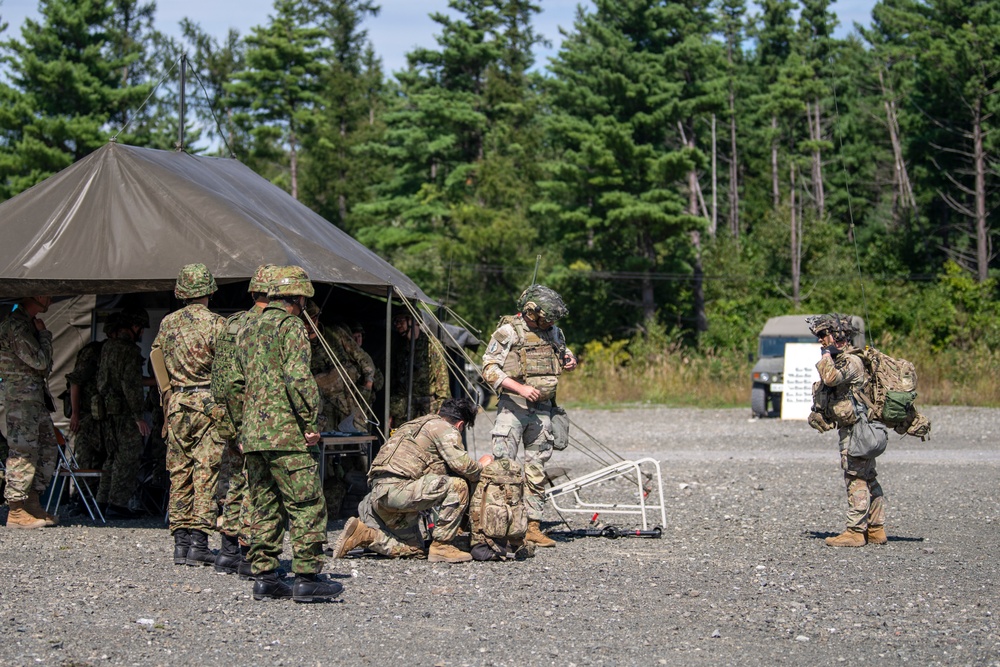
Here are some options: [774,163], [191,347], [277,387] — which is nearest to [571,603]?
[277,387]

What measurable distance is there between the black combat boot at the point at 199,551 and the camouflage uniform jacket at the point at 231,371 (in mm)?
1146

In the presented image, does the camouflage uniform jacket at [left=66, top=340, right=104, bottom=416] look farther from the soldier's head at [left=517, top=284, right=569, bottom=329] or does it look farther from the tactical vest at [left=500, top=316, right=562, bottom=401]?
the soldier's head at [left=517, top=284, right=569, bottom=329]

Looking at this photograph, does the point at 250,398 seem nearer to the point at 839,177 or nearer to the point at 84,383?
the point at 84,383

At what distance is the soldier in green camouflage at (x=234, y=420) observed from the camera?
708 centimetres

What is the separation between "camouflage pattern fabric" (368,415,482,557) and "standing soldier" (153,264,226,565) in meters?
1.14

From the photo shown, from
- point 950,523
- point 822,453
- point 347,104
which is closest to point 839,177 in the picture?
point 347,104

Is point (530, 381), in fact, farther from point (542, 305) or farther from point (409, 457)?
point (409, 457)

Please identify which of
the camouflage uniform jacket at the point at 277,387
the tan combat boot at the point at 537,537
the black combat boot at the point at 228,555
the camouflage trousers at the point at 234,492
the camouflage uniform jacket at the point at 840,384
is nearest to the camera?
the camouflage uniform jacket at the point at 277,387

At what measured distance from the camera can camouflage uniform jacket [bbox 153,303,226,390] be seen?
8195 millimetres

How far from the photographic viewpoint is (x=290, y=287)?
6957mm

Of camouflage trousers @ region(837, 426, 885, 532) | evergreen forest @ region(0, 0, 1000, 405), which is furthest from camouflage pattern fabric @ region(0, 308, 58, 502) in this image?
evergreen forest @ region(0, 0, 1000, 405)

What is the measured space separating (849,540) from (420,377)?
472cm

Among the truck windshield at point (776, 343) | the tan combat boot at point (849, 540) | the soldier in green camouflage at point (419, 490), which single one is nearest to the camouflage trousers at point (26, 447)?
the soldier in green camouflage at point (419, 490)

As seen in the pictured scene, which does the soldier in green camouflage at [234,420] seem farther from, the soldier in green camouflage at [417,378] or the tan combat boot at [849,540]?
the tan combat boot at [849,540]
